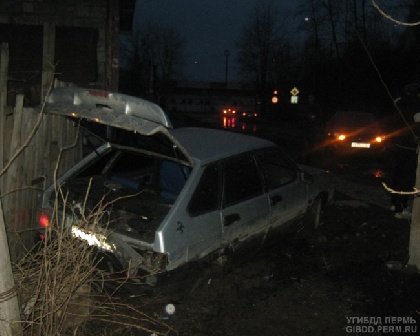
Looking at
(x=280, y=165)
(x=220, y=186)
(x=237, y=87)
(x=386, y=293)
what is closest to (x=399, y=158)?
(x=280, y=165)

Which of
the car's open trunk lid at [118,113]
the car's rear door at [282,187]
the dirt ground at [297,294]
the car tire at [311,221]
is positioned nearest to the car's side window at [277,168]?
the car's rear door at [282,187]

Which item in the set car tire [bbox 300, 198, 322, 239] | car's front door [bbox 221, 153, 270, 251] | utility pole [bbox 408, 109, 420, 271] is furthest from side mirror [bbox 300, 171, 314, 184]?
utility pole [bbox 408, 109, 420, 271]

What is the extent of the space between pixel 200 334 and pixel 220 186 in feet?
4.50

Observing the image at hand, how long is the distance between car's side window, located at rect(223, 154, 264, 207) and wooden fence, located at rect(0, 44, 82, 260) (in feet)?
5.00

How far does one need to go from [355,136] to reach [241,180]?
397 inches

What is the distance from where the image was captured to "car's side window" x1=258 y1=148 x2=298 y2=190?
5749 millimetres

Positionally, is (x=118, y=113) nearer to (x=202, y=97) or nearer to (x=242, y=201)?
(x=242, y=201)

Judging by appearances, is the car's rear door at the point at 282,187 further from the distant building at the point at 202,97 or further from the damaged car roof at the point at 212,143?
the distant building at the point at 202,97

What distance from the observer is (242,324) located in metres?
4.42

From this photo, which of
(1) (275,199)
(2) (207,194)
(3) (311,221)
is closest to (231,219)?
(2) (207,194)

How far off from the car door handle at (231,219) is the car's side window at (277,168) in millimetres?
859

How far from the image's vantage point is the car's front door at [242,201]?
485 centimetres

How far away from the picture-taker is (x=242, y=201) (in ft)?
16.6

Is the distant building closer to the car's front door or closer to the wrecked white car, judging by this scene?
the wrecked white car
